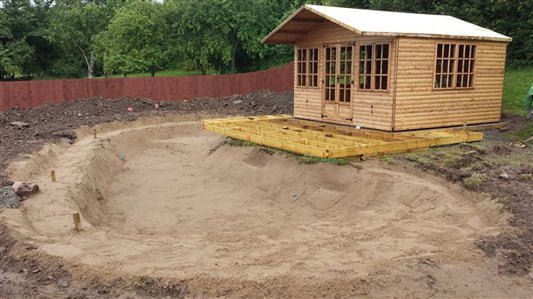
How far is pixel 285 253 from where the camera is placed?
6.49 metres

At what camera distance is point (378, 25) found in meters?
13.0

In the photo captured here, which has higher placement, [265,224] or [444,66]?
[444,66]

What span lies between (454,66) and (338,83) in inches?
134

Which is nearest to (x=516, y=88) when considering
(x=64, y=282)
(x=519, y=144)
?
(x=519, y=144)

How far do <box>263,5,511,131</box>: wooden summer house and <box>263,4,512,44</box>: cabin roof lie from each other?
1.2 inches

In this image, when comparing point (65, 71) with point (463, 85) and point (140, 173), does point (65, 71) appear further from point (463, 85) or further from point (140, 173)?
point (463, 85)

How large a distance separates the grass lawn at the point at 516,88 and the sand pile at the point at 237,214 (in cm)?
919

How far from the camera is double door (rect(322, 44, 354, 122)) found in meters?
14.4

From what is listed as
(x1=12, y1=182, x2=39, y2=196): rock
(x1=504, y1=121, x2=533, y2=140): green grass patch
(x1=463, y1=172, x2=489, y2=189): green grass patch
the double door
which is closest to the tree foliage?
the double door

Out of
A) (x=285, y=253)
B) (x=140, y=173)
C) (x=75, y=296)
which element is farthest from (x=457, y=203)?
(x=140, y=173)

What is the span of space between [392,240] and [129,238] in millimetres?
4019

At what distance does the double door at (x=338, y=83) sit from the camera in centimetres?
1435

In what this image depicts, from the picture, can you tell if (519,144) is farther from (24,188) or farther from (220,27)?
(220,27)

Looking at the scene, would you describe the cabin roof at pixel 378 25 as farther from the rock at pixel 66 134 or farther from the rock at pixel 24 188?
the rock at pixel 24 188
